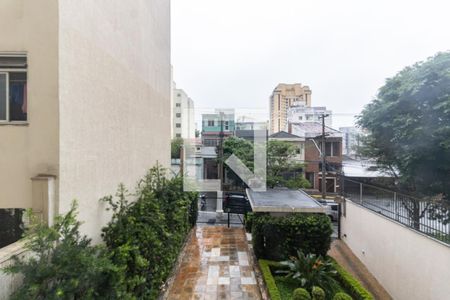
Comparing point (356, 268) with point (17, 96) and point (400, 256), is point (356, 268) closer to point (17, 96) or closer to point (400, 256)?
point (400, 256)

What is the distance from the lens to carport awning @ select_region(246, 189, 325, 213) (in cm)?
591

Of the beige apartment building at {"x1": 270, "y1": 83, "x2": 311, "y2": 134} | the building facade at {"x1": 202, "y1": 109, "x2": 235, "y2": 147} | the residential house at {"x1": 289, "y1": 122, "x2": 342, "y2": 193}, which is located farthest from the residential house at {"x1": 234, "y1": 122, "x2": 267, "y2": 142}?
the beige apartment building at {"x1": 270, "y1": 83, "x2": 311, "y2": 134}

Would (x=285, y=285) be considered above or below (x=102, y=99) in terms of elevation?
below

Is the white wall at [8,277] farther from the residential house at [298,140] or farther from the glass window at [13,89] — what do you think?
the residential house at [298,140]

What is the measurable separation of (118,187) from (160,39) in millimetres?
4582

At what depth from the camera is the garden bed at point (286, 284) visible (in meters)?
4.50

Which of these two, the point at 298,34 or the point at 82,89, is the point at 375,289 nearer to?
the point at 82,89

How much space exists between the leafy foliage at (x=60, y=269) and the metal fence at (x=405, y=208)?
5.33 metres

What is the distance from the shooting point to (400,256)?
5781 millimetres

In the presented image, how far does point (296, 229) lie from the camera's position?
5621 millimetres

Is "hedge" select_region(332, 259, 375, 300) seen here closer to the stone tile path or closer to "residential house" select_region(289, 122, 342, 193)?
the stone tile path

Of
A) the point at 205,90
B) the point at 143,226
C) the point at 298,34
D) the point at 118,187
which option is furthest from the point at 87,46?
the point at 205,90

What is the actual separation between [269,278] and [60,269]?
3656 millimetres

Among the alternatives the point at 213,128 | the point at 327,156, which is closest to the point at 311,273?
the point at 327,156
